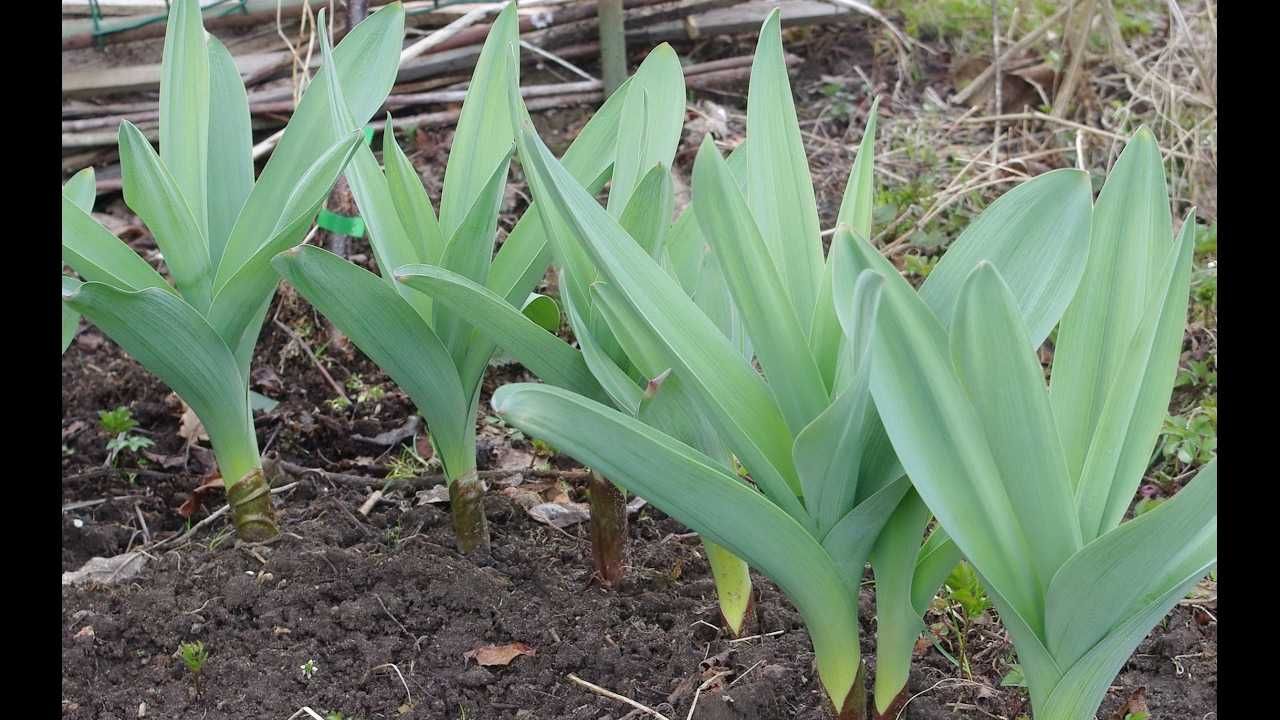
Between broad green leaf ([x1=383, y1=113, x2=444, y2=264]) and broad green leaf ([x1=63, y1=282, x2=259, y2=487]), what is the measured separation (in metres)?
0.29

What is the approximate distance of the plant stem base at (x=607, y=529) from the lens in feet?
5.17

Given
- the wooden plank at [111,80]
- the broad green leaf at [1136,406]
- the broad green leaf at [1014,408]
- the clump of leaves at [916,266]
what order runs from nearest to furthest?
the broad green leaf at [1014,408] → the broad green leaf at [1136,406] → the clump of leaves at [916,266] → the wooden plank at [111,80]

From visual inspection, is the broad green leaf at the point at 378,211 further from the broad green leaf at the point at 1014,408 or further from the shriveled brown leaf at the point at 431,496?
the broad green leaf at the point at 1014,408

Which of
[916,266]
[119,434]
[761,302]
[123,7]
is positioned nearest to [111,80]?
[123,7]

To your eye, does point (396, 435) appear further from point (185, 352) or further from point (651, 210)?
point (651, 210)

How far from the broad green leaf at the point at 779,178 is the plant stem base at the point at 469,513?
0.60 metres

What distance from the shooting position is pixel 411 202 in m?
1.51

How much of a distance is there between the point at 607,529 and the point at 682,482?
1.78ft

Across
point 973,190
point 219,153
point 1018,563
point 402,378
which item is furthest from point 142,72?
point 1018,563

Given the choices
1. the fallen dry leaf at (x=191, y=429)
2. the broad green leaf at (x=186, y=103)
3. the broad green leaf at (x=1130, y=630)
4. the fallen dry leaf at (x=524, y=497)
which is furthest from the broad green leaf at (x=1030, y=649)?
the fallen dry leaf at (x=191, y=429)

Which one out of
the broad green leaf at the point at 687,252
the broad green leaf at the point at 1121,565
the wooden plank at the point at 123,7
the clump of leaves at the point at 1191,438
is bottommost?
the clump of leaves at the point at 1191,438

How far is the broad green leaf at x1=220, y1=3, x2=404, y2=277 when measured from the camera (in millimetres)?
1539

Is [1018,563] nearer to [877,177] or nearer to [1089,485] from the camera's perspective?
[1089,485]

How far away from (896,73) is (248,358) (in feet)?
7.29
